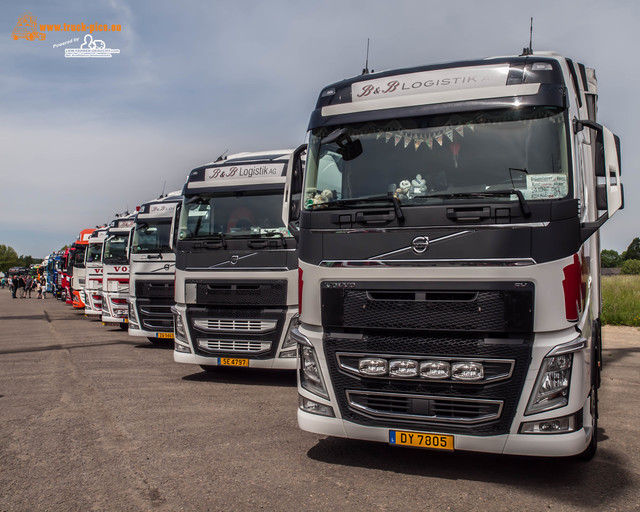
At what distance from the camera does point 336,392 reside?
5.39 meters

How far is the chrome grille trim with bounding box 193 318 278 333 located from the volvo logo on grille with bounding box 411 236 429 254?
13.6 ft

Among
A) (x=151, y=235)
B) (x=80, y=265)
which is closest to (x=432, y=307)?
(x=151, y=235)

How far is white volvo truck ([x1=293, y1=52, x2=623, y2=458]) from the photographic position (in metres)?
4.78

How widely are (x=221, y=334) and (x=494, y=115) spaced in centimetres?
532

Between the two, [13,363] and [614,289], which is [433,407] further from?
[614,289]

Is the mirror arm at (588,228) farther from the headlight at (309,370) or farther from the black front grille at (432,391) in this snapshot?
the headlight at (309,370)

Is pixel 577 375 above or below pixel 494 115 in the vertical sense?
below

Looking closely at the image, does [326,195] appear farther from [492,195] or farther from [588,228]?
[588,228]

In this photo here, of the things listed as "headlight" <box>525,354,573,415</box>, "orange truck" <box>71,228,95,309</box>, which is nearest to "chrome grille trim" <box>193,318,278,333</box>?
"headlight" <box>525,354,573,415</box>

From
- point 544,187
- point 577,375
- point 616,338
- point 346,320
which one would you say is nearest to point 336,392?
point 346,320

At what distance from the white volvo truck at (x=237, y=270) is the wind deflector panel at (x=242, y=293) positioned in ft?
0.04

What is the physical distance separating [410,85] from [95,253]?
1872cm

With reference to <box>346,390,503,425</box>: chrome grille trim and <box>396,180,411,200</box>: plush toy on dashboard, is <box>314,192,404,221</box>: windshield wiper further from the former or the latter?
<box>346,390,503,425</box>: chrome grille trim

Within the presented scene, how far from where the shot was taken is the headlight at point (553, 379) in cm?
474
